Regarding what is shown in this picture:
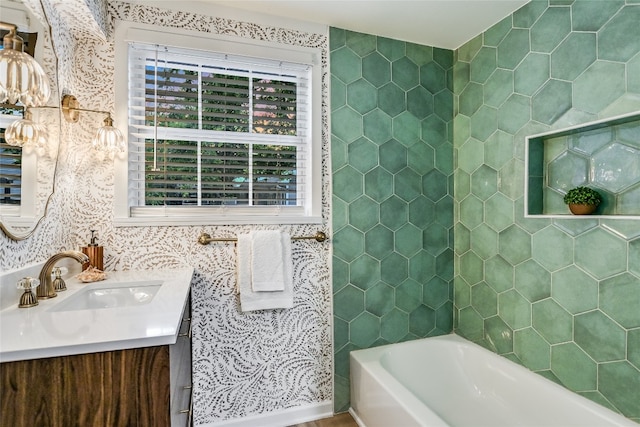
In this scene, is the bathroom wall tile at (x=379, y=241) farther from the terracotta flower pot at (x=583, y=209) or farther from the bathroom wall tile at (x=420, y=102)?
the terracotta flower pot at (x=583, y=209)

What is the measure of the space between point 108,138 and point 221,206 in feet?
2.09

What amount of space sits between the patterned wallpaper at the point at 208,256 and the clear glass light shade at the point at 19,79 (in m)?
0.44

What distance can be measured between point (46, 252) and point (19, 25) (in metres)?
0.87

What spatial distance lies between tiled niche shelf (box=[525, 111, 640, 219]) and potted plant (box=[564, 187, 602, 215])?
37mm

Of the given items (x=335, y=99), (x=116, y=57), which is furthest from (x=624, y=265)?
(x=116, y=57)

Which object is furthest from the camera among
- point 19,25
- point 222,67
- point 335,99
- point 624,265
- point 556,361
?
point 335,99

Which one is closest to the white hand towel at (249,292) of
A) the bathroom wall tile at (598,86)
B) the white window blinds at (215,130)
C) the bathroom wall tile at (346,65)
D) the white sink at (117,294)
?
the white window blinds at (215,130)

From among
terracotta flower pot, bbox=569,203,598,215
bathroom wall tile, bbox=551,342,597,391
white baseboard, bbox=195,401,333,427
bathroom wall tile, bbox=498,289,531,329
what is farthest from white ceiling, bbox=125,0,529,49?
white baseboard, bbox=195,401,333,427

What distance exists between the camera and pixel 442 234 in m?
2.35

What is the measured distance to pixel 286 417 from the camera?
1.98 metres

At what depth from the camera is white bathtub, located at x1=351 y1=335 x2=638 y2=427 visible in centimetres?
151

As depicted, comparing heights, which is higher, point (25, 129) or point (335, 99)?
point (335, 99)

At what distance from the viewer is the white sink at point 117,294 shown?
4.57 feet

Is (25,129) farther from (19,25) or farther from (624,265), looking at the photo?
(624,265)
